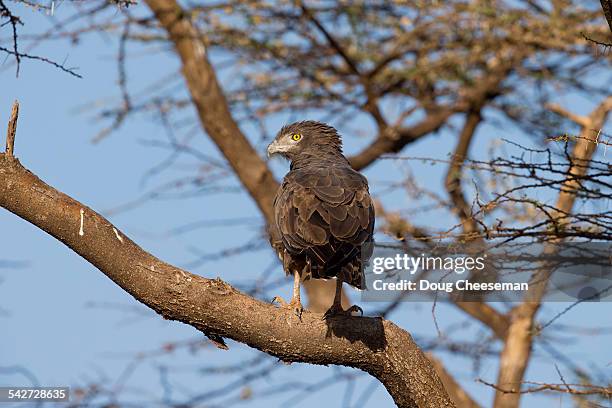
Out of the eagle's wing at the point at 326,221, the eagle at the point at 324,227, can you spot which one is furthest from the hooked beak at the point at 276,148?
the eagle's wing at the point at 326,221

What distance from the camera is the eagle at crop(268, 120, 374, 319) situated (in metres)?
4.66

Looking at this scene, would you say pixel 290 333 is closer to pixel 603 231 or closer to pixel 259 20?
pixel 603 231

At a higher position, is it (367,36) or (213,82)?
(367,36)

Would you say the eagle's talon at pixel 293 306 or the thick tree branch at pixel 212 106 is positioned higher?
the thick tree branch at pixel 212 106

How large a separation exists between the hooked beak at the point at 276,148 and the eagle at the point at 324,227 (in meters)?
1.01

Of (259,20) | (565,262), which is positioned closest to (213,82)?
(259,20)

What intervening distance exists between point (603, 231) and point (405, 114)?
17.7 feet

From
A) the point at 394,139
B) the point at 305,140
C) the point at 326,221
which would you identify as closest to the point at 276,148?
the point at 305,140

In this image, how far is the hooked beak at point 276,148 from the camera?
6.93m

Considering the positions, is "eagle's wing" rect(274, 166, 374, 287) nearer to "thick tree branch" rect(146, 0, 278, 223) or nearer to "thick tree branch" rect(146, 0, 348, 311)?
"thick tree branch" rect(146, 0, 348, 311)

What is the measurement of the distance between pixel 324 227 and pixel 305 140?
88.7 inches

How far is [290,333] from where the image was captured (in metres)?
4.79

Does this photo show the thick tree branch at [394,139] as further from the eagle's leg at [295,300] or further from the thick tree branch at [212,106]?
the eagle's leg at [295,300]

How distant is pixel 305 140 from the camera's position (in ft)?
22.6
